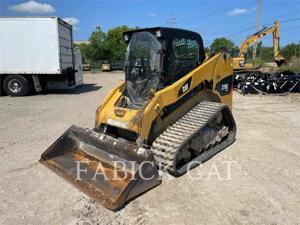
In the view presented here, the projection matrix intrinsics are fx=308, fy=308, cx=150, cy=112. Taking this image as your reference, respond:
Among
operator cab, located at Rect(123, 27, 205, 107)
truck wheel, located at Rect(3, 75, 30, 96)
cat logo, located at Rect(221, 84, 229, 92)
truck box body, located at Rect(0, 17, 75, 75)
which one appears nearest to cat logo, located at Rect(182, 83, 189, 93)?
operator cab, located at Rect(123, 27, 205, 107)

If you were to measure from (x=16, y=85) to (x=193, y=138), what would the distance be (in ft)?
37.3

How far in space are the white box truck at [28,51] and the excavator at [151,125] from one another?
854 cm

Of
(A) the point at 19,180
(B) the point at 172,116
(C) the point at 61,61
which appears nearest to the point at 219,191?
(B) the point at 172,116

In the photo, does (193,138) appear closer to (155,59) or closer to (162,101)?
(162,101)

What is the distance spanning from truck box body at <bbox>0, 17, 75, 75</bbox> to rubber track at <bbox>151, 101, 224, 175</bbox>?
9.59 meters

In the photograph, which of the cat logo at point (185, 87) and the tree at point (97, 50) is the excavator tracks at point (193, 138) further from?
the tree at point (97, 50)

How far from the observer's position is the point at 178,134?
184 inches

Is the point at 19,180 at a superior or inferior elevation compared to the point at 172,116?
inferior

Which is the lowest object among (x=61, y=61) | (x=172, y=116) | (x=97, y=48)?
(x=172, y=116)

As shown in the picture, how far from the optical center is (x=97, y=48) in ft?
155

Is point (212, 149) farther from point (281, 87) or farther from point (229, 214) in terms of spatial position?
point (281, 87)

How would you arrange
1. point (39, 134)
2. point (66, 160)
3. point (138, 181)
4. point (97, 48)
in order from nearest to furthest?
1. point (138, 181)
2. point (66, 160)
3. point (39, 134)
4. point (97, 48)

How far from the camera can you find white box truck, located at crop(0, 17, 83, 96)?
13.3 meters

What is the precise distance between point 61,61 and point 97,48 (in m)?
34.8
